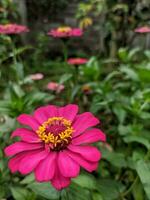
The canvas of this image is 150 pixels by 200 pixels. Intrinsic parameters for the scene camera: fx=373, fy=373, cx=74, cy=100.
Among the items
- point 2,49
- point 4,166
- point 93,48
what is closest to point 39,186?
point 4,166

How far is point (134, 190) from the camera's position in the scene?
3.65 ft

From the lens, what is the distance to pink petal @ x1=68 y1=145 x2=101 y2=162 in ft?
2.31

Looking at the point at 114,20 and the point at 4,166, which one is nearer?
the point at 4,166

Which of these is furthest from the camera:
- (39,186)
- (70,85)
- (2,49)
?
(70,85)

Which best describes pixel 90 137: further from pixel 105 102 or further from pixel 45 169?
pixel 105 102

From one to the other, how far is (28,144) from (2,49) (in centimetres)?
81

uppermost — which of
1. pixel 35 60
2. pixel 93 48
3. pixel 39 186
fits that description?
pixel 39 186

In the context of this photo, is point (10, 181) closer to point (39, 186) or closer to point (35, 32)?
point (39, 186)

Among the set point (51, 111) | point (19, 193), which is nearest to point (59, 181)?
point (51, 111)

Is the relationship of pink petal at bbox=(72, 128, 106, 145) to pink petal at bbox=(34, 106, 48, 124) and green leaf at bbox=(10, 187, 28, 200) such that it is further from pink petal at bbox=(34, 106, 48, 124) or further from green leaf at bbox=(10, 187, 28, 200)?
green leaf at bbox=(10, 187, 28, 200)

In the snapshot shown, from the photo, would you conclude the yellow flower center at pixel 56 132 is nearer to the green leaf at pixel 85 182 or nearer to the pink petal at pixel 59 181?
the pink petal at pixel 59 181

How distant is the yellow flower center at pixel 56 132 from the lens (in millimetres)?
776

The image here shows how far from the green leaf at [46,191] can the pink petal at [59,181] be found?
0.58 ft

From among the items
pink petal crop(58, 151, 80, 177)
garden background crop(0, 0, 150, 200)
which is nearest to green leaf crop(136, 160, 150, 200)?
garden background crop(0, 0, 150, 200)
